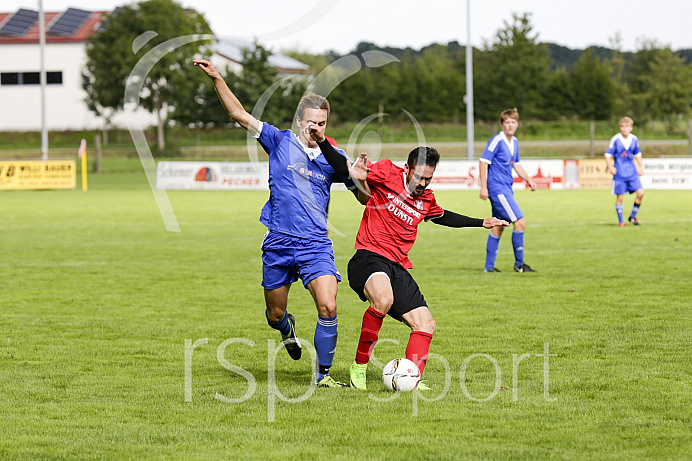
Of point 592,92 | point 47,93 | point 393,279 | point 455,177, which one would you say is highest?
point 47,93

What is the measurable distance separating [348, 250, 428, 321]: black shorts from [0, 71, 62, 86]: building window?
67027 mm

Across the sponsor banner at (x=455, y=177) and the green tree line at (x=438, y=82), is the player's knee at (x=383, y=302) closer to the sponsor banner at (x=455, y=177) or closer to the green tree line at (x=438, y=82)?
the sponsor banner at (x=455, y=177)

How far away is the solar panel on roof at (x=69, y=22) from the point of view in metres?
68.3

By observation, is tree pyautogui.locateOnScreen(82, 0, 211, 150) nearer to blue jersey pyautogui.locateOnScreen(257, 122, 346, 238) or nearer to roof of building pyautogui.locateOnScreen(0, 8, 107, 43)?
roof of building pyautogui.locateOnScreen(0, 8, 107, 43)

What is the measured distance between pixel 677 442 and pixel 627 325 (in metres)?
3.77

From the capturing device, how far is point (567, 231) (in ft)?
60.1

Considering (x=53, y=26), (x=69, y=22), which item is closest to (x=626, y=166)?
(x=53, y=26)

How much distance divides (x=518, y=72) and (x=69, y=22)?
36375 millimetres

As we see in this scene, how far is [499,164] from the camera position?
12.8 meters

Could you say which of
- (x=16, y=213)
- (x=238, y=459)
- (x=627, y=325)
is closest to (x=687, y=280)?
(x=627, y=325)

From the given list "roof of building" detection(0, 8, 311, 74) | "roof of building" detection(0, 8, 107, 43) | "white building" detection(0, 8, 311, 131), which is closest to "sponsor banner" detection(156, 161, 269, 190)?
"roof of building" detection(0, 8, 311, 74)

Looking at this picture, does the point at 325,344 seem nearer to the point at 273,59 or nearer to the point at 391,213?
the point at 391,213

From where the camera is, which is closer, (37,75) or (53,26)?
(53,26)

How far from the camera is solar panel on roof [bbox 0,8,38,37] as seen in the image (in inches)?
2692
